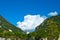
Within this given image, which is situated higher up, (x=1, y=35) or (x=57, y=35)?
(x=1, y=35)

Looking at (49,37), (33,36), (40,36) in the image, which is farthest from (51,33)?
(33,36)

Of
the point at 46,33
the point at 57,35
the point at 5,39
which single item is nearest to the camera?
the point at 57,35

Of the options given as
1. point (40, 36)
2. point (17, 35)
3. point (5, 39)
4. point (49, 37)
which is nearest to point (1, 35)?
point (5, 39)

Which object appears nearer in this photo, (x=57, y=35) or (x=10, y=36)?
(x=57, y=35)

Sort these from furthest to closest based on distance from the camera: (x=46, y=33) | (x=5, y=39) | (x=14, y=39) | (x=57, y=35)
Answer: (x=14, y=39) → (x=5, y=39) → (x=46, y=33) → (x=57, y=35)

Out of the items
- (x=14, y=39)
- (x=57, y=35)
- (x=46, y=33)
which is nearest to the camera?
(x=57, y=35)

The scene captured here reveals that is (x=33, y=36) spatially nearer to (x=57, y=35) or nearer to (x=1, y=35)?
(x=1, y=35)

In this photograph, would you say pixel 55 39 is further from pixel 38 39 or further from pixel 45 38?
pixel 38 39

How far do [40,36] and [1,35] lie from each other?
82.6 ft

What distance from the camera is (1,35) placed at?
462 ft

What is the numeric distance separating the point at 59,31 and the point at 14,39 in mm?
38549

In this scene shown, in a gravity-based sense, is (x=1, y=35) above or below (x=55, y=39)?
above

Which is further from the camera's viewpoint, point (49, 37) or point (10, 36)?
point (10, 36)

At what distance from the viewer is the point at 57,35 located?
11444cm
